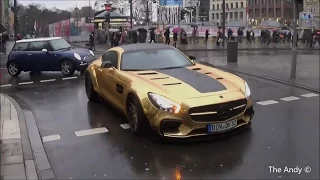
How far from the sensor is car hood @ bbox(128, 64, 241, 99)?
6148 millimetres

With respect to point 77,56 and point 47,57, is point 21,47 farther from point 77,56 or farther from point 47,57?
point 77,56

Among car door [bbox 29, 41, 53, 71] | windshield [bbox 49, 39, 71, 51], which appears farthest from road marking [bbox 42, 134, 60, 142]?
windshield [bbox 49, 39, 71, 51]

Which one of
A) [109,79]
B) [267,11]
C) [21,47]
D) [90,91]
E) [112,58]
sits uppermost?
[267,11]

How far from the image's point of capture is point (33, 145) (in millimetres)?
6328

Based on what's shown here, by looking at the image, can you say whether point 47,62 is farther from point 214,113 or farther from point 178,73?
point 214,113

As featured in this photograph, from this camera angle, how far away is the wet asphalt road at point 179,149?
5105mm

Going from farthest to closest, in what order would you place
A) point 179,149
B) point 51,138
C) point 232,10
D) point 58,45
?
point 232,10 → point 58,45 → point 51,138 → point 179,149

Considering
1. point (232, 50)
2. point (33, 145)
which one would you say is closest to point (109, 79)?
point (33, 145)

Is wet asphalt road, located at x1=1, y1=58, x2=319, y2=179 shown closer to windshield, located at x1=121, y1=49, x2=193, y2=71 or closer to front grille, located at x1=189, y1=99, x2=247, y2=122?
front grille, located at x1=189, y1=99, x2=247, y2=122

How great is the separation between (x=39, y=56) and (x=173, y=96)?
10.4 m

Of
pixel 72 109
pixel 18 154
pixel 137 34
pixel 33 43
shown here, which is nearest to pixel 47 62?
pixel 33 43

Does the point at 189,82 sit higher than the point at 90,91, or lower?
higher

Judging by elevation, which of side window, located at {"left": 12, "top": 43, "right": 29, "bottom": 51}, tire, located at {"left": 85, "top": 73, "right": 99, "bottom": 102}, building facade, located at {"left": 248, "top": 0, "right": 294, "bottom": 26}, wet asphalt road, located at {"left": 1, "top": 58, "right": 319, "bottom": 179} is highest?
building facade, located at {"left": 248, "top": 0, "right": 294, "bottom": 26}

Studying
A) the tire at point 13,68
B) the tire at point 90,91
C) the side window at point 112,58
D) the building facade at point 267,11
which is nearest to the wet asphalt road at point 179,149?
the tire at point 90,91
